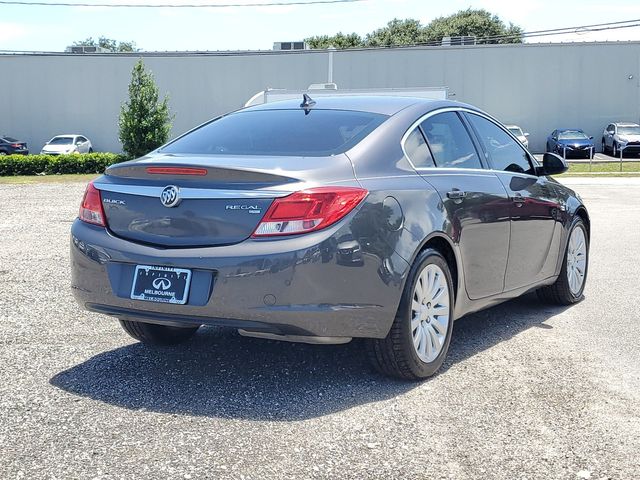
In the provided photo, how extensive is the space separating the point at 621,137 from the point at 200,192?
37877mm

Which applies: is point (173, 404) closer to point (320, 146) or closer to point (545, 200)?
point (320, 146)

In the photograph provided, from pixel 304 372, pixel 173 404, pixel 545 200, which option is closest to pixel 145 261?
pixel 173 404

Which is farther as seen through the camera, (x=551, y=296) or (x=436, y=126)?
(x=551, y=296)

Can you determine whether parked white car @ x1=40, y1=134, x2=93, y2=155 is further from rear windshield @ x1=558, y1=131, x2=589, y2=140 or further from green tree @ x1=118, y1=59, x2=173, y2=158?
rear windshield @ x1=558, y1=131, x2=589, y2=140

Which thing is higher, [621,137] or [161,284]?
[161,284]

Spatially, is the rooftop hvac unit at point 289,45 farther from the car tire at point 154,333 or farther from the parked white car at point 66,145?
the car tire at point 154,333

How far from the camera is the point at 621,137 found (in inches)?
1531

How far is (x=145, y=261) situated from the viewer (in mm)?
4242

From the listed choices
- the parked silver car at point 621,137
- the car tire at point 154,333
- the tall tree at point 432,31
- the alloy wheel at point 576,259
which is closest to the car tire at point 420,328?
the car tire at point 154,333

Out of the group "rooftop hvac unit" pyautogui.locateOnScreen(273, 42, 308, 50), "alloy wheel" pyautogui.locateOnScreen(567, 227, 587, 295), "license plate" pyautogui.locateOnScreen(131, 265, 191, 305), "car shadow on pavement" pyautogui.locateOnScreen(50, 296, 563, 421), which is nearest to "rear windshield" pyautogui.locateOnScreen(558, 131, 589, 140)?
"rooftop hvac unit" pyautogui.locateOnScreen(273, 42, 308, 50)

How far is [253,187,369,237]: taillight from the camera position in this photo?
404 centimetres

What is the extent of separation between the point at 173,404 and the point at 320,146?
5.20 feet

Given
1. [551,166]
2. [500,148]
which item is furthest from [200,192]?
[551,166]

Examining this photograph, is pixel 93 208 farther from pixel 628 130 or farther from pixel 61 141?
pixel 628 130
